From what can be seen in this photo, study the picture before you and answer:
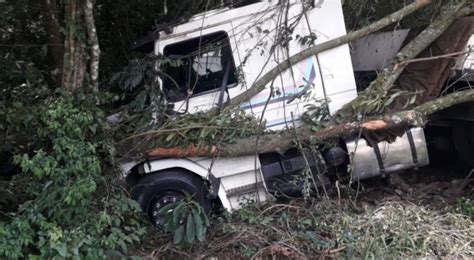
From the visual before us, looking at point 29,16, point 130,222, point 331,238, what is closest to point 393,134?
point 331,238

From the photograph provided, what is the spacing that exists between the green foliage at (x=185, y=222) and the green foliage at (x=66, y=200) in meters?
0.30

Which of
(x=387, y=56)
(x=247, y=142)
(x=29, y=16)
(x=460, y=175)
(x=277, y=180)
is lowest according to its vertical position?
(x=460, y=175)

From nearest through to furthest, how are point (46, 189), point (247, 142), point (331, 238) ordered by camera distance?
point (46, 189), point (331, 238), point (247, 142)

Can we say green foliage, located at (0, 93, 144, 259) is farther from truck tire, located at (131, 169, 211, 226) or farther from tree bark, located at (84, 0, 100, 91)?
truck tire, located at (131, 169, 211, 226)

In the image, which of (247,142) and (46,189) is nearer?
(46,189)

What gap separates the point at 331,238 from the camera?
4465 mm

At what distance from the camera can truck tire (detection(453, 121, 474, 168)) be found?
19.7 ft

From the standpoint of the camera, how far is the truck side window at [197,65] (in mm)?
5383

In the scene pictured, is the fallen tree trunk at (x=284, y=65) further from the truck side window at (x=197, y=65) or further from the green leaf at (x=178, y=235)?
the green leaf at (x=178, y=235)

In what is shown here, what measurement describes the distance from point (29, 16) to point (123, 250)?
4690 mm

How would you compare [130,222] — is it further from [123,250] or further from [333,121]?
[333,121]

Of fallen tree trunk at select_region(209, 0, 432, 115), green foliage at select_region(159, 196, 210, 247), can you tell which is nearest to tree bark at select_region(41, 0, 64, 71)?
fallen tree trunk at select_region(209, 0, 432, 115)

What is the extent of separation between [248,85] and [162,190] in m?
1.55

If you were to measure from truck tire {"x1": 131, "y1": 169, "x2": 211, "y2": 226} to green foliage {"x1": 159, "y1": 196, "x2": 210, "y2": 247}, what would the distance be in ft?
3.14
